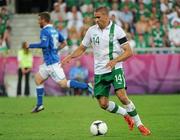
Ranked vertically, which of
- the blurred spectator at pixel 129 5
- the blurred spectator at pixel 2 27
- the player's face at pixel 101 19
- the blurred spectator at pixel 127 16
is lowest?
the blurred spectator at pixel 2 27

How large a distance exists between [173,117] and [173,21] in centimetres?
1258

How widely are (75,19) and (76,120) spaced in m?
13.5

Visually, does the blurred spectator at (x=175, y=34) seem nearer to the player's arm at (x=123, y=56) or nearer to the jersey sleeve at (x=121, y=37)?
the jersey sleeve at (x=121, y=37)

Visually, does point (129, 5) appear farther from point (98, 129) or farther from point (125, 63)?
point (98, 129)

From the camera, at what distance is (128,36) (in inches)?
1103

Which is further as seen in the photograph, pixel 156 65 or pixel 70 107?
pixel 156 65

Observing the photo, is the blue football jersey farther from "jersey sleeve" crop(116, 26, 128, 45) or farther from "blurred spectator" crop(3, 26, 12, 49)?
"blurred spectator" crop(3, 26, 12, 49)

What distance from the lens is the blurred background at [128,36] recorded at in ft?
89.7

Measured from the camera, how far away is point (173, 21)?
2905 centimetres

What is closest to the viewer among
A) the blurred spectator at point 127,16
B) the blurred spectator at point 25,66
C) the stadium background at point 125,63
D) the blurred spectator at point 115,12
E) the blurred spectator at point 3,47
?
the stadium background at point 125,63

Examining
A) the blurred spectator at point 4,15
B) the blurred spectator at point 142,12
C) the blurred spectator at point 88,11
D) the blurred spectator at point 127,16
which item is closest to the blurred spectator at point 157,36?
the blurred spectator at point 142,12

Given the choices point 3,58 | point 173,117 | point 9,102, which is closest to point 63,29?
point 3,58

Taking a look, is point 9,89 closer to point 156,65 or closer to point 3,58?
point 3,58

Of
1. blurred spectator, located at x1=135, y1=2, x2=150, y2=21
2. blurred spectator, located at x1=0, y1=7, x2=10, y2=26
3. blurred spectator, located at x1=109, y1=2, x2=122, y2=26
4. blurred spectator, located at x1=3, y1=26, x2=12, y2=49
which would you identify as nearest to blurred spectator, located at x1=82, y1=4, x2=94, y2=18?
blurred spectator, located at x1=109, y1=2, x2=122, y2=26
